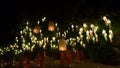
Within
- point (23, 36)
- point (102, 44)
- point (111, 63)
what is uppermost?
point (23, 36)

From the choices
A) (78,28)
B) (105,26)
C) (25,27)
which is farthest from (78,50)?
(25,27)

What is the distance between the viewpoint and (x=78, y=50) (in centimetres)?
1509

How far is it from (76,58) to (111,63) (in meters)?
1.95

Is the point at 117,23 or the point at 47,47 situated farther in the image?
the point at 47,47

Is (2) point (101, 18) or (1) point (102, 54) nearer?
(2) point (101, 18)

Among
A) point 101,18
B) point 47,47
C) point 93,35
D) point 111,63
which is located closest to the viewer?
point 101,18

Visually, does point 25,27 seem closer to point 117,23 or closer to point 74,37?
point 74,37

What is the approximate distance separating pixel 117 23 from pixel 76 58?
10.8ft

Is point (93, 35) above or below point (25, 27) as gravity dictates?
below

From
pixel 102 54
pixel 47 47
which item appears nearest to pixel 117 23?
pixel 102 54

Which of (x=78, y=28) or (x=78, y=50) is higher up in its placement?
(x=78, y=28)

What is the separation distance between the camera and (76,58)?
1479cm

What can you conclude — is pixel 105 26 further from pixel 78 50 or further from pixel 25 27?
pixel 25 27

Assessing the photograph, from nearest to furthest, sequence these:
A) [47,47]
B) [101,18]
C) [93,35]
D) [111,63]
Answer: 1. [101,18]
2. [93,35]
3. [111,63]
4. [47,47]
